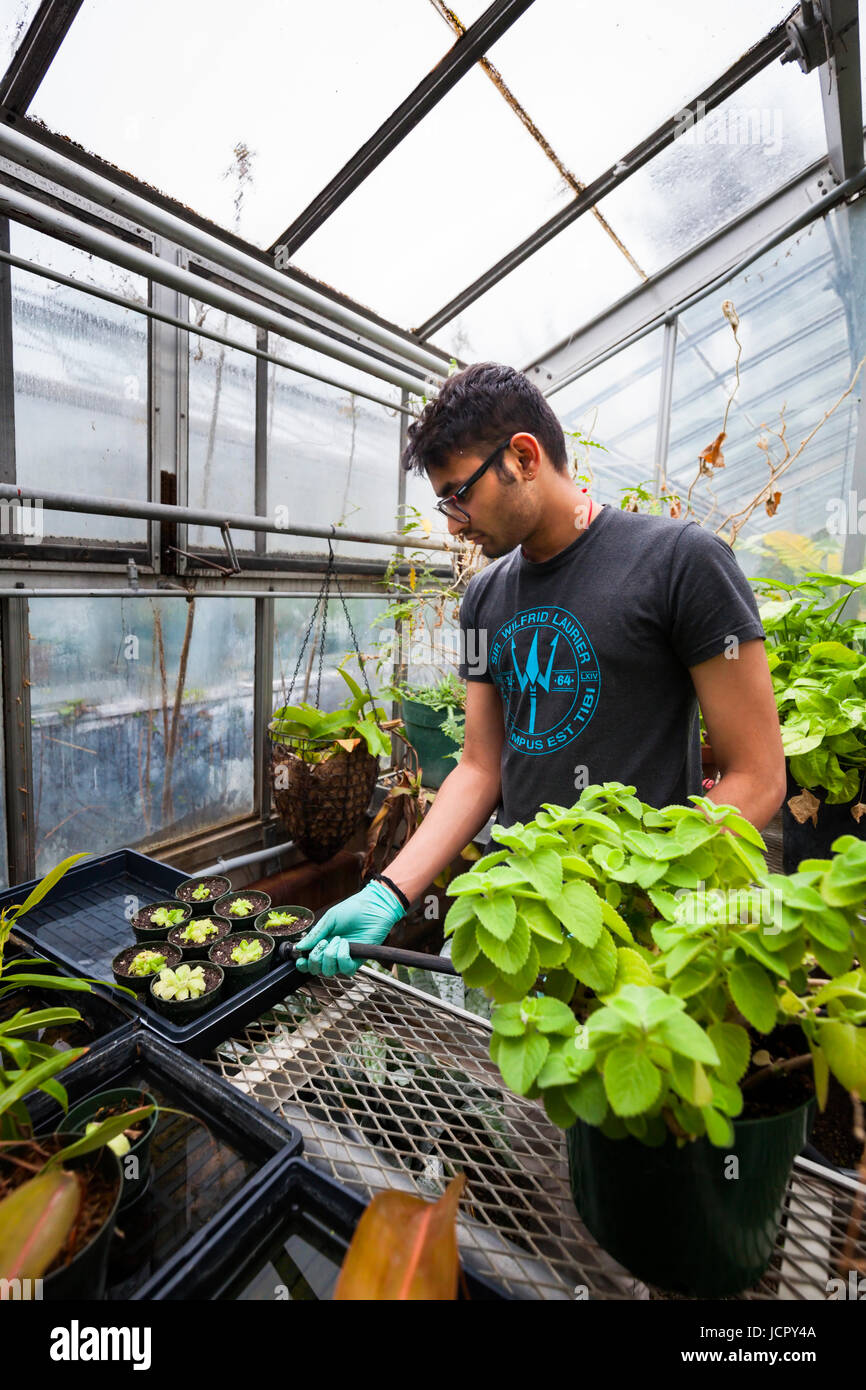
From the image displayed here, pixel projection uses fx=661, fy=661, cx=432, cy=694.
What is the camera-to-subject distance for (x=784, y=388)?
2789 millimetres

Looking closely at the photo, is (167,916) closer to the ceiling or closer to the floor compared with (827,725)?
closer to the floor

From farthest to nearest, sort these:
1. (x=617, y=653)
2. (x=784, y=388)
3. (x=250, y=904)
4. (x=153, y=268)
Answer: (x=784, y=388) → (x=153, y=268) → (x=250, y=904) → (x=617, y=653)

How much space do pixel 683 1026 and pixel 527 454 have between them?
3.46 feet

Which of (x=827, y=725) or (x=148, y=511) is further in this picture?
(x=148, y=511)

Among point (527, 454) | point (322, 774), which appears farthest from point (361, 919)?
point (322, 774)

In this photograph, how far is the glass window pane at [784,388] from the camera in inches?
102

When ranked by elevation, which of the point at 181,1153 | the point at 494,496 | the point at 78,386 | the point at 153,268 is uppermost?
the point at 153,268

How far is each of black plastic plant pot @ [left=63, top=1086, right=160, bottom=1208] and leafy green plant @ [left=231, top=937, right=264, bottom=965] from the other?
0.48 m

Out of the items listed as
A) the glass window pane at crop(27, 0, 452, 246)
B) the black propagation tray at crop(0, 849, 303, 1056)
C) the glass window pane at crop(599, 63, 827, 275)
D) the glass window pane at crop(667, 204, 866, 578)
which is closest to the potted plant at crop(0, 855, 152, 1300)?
the black propagation tray at crop(0, 849, 303, 1056)

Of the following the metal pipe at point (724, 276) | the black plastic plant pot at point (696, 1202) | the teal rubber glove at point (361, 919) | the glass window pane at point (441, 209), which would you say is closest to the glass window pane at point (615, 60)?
the glass window pane at point (441, 209)

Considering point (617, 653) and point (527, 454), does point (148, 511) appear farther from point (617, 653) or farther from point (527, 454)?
point (617, 653)

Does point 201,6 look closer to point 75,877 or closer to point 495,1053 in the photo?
point 75,877

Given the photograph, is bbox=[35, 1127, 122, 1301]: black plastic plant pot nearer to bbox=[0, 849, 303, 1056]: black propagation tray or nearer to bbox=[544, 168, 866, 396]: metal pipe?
bbox=[0, 849, 303, 1056]: black propagation tray

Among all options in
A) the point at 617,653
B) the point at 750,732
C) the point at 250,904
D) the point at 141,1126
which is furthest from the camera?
the point at 250,904
